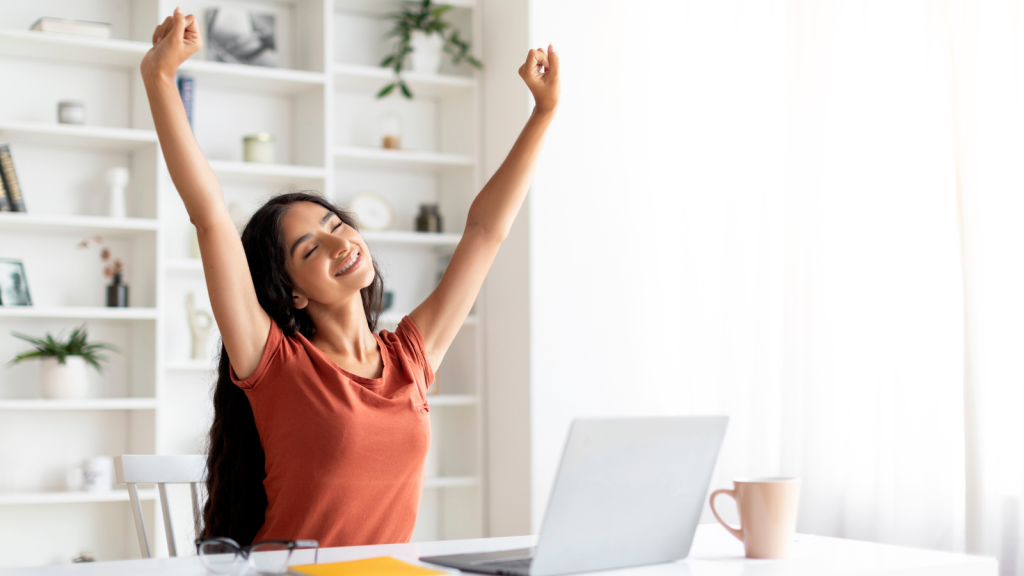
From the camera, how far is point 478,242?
164 centimetres

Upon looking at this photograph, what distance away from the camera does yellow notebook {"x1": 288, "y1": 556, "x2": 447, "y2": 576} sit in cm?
86

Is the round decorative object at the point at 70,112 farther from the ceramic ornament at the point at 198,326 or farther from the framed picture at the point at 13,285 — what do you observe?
the ceramic ornament at the point at 198,326

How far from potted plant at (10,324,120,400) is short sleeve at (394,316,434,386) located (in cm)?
184

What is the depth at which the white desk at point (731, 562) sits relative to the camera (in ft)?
→ 3.11

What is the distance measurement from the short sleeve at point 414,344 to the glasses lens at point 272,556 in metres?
0.66

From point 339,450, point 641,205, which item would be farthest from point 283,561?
point 641,205

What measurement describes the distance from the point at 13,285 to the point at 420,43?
5.29 feet

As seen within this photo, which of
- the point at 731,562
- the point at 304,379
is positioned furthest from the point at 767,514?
the point at 304,379

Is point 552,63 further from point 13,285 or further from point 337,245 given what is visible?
point 13,285

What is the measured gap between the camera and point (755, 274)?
3.34m

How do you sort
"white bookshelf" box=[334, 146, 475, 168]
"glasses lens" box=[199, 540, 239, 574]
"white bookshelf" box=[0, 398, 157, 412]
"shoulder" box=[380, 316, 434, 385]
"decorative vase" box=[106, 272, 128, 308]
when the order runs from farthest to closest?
1. "white bookshelf" box=[334, 146, 475, 168]
2. "decorative vase" box=[106, 272, 128, 308]
3. "white bookshelf" box=[0, 398, 157, 412]
4. "shoulder" box=[380, 316, 434, 385]
5. "glasses lens" box=[199, 540, 239, 574]

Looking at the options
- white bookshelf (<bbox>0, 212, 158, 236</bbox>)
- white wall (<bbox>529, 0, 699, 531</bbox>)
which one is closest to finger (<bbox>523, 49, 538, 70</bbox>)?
white wall (<bbox>529, 0, 699, 531</bbox>)

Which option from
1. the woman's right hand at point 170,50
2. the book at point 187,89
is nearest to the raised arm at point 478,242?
the woman's right hand at point 170,50

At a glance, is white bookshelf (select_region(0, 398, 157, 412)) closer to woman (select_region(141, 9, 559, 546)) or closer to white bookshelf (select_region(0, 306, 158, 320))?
white bookshelf (select_region(0, 306, 158, 320))
